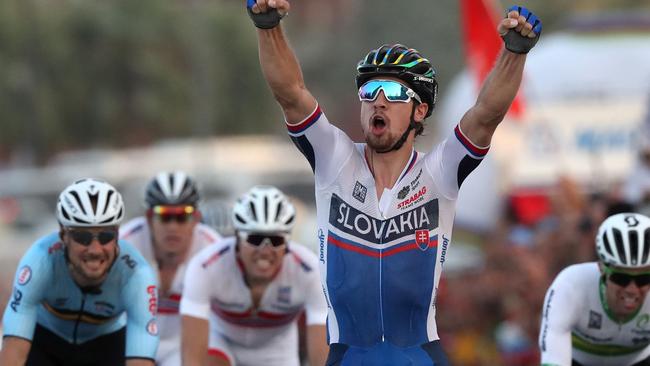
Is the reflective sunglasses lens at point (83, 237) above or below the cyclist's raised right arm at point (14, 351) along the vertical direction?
above

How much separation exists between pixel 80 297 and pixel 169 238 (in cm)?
201

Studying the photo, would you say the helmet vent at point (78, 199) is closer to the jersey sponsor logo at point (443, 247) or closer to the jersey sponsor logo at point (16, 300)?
the jersey sponsor logo at point (16, 300)

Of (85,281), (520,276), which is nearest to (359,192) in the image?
(85,281)

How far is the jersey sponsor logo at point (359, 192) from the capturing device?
715cm

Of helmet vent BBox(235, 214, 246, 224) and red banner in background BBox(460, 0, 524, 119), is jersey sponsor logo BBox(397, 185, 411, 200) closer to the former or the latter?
helmet vent BBox(235, 214, 246, 224)

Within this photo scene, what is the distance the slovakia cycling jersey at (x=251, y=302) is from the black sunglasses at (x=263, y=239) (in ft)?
0.75

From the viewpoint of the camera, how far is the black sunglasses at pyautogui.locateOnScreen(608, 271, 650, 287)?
334 inches

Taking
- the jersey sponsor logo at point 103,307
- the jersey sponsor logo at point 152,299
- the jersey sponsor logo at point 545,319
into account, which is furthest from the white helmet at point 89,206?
the jersey sponsor logo at point 545,319

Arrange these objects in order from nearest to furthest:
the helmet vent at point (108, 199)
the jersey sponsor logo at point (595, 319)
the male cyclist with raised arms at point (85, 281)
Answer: the male cyclist with raised arms at point (85, 281) → the helmet vent at point (108, 199) → the jersey sponsor logo at point (595, 319)

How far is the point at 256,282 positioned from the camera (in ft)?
32.9

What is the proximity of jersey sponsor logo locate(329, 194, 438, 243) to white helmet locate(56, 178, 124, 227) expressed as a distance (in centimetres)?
196

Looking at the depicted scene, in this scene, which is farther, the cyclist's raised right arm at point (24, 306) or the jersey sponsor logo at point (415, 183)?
the cyclist's raised right arm at point (24, 306)

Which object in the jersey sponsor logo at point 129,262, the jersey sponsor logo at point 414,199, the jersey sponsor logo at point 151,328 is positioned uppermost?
the jersey sponsor logo at point 414,199

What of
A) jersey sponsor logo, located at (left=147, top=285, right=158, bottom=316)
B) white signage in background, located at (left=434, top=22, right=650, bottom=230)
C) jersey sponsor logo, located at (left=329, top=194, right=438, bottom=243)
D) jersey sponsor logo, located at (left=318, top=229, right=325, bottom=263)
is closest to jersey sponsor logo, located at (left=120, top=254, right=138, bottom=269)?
jersey sponsor logo, located at (left=147, top=285, right=158, bottom=316)
